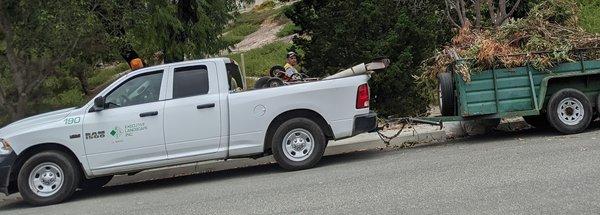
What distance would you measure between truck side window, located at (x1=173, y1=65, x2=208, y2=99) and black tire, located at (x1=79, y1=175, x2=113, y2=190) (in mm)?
1768

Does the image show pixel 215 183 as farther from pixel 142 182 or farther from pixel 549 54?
pixel 549 54

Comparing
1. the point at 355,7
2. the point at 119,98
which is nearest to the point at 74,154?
the point at 119,98

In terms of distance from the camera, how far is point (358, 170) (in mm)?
9031

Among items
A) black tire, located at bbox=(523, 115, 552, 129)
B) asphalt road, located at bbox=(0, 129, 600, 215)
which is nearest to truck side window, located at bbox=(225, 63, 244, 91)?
asphalt road, located at bbox=(0, 129, 600, 215)

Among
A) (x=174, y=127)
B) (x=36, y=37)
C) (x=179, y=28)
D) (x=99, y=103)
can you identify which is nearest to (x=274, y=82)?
(x=174, y=127)

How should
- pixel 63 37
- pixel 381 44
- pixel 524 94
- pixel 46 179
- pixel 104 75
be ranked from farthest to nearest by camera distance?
1. pixel 104 75
2. pixel 381 44
3. pixel 63 37
4. pixel 524 94
5. pixel 46 179

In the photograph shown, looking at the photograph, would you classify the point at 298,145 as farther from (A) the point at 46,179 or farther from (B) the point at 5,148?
(B) the point at 5,148

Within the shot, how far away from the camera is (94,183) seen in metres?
9.90

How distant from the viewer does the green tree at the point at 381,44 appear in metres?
12.5

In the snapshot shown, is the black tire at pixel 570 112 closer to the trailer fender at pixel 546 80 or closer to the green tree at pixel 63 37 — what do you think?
the trailer fender at pixel 546 80

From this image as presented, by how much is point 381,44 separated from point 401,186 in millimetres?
5210

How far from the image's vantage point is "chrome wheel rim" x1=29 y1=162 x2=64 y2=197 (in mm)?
8648

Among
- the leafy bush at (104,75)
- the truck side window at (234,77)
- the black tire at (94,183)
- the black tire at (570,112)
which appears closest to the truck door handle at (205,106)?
the truck side window at (234,77)

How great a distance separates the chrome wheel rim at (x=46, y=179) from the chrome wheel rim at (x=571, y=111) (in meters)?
7.31
